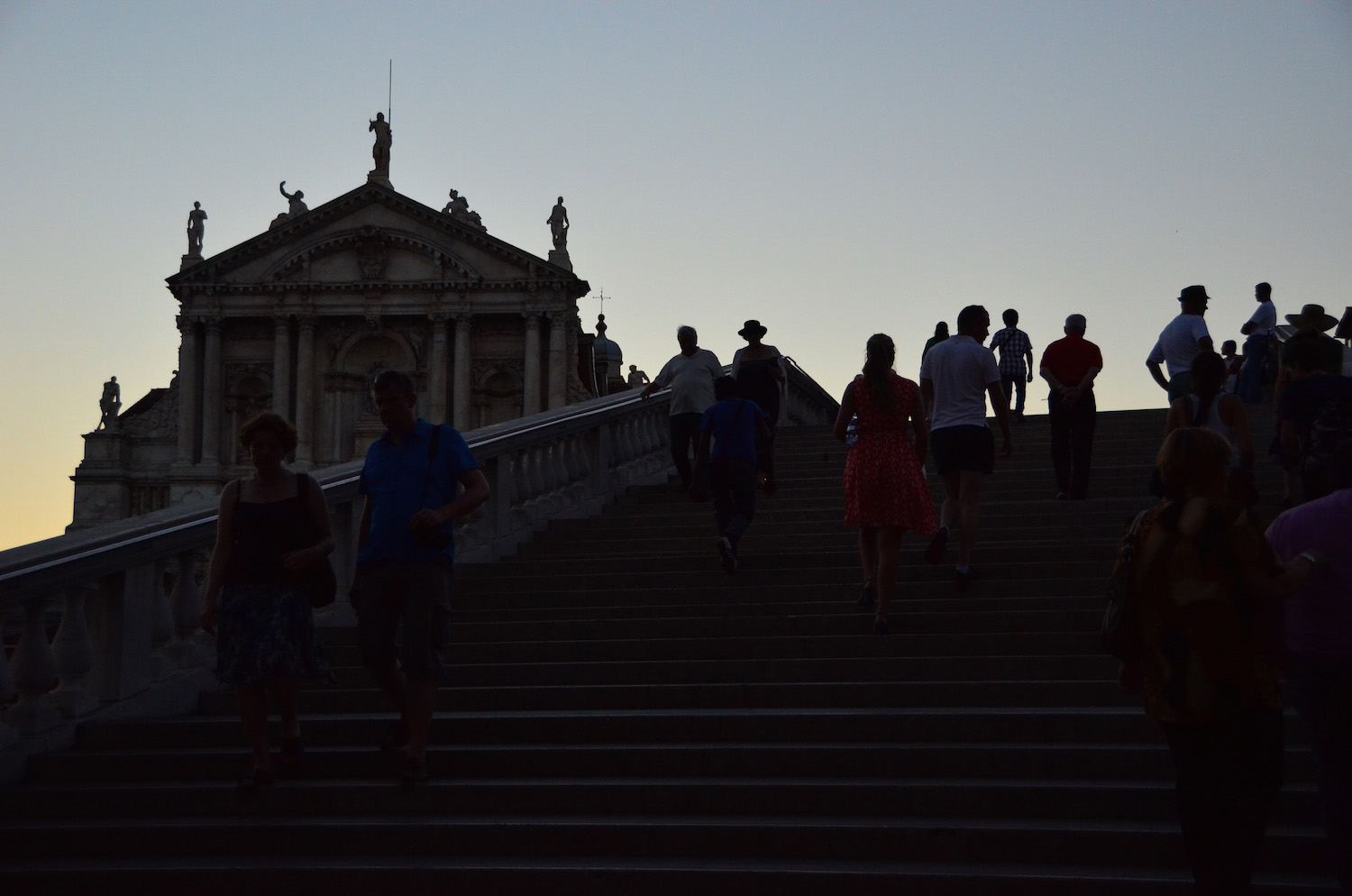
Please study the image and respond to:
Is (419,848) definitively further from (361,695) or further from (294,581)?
(361,695)

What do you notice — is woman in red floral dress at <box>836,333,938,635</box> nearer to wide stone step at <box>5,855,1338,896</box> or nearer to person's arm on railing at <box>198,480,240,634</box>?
wide stone step at <box>5,855,1338,896</box>

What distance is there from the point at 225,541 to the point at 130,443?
4961 cm

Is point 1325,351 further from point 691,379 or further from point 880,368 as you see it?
point 691,379

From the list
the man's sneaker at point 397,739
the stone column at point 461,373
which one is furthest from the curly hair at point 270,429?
the stone column at point 461,373

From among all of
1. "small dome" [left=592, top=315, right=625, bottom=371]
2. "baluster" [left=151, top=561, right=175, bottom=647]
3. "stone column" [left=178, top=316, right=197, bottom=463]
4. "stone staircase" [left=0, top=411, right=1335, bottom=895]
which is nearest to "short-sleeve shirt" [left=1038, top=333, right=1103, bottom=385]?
"stone staircase" [left=0, top=411, right=1335, bottom=895]

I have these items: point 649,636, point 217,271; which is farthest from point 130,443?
point 649,636

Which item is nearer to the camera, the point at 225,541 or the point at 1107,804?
the point at 1107,804

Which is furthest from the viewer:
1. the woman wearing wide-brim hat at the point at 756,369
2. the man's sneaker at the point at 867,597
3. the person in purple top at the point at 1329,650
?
→ the woman wearing wide-brim hat at the point at 756,369

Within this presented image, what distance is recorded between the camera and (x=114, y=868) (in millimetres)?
5977

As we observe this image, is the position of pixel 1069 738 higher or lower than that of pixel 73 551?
lower

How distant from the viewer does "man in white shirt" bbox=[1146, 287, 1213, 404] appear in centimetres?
1177

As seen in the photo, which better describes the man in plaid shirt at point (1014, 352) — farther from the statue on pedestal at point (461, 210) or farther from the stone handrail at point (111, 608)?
the statue on pedestal at point (461, 210)

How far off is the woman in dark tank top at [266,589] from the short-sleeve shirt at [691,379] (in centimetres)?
656

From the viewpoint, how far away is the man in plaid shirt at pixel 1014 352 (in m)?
17.7
